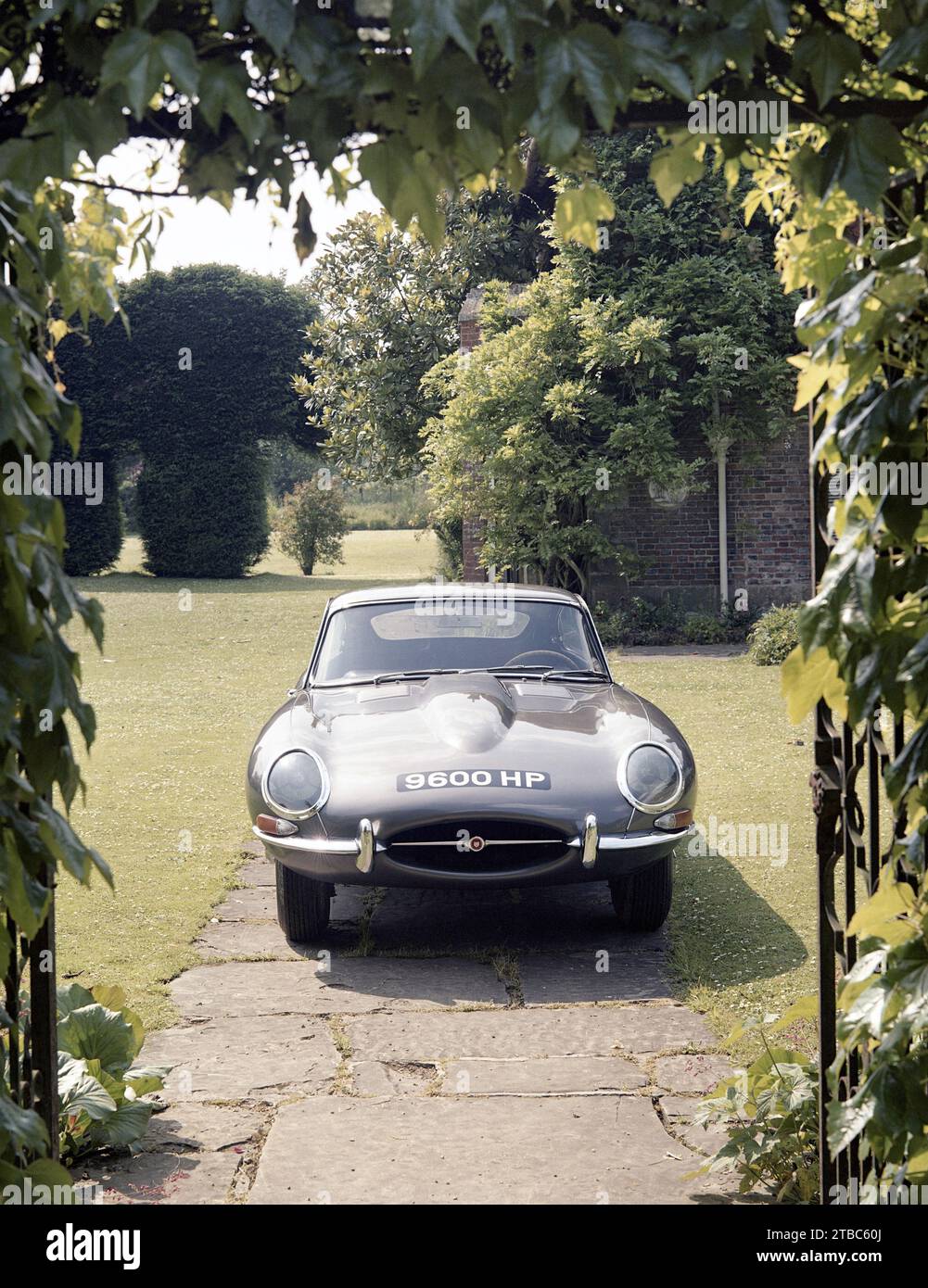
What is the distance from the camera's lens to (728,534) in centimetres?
1908

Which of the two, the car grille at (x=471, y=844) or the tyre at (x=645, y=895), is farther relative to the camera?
the tyre at (x=645, y=895)

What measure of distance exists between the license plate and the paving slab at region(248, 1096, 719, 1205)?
4.99 feet

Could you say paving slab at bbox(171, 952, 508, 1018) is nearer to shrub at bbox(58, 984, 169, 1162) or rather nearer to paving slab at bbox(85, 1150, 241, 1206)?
shrub at bbox(58, 984, 169, 1162)

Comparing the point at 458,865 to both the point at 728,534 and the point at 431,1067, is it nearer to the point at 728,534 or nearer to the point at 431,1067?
the point at 431,1067

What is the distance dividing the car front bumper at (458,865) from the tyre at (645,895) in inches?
14.6

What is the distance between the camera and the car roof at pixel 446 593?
7.18 meters

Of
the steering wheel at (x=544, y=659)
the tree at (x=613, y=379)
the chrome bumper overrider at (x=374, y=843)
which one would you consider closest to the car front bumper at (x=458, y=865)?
the chrome bumper overrider at (x=374, y=843)

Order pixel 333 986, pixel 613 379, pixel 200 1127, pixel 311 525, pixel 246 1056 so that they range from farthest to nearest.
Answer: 1. pixel 311 525
2. pixel 613 379
3. pixel 333 986
4. pixel 246 1056
5. pixel 200 1127

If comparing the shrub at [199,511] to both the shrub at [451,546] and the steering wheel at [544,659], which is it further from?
the steering wheel at [544,659]

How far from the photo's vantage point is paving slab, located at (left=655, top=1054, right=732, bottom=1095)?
4.44m

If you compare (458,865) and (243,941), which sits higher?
(458,865)

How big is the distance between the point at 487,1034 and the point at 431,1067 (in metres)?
0.35

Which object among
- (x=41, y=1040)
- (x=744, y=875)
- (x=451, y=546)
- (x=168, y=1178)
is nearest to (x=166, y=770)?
(x=744, y=875)
